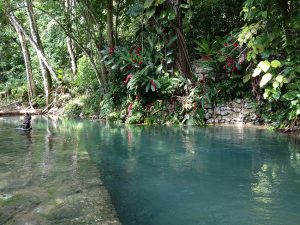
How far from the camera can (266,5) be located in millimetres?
5539

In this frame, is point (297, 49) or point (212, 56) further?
point (212, 56)

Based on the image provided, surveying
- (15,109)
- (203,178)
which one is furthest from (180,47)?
(15,109)

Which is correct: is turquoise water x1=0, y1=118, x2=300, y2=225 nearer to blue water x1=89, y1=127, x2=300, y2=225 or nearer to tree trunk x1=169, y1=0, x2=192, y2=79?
blue water x1=89, y1=127, x2=300, y2=225

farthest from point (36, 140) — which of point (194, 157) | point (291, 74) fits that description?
point (291, 74)

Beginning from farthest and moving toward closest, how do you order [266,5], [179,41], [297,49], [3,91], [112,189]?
[3,91]
[179,41]
[297,49]
[266,5]
[112,189]

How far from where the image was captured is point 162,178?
568cm

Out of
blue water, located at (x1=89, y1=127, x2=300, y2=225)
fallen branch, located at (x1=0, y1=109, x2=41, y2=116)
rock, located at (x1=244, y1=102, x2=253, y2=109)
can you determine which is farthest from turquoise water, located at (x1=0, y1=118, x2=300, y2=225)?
fallen branch, located at (x1=0, y1=109, x2=41, y2=116)

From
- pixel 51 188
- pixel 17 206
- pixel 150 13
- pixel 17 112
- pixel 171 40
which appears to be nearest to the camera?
pixel 17 206

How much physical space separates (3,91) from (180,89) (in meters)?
14.1

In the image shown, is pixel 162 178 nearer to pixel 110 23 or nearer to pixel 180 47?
pixel 180 47

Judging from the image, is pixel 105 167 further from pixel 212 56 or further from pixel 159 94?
pixel 212 56

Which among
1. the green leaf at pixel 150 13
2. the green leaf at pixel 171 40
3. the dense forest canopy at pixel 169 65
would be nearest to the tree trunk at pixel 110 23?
the dense forest canopy at pixel 169 65

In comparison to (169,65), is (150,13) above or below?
above

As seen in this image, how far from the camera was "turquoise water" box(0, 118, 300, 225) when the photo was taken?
4129 millimetres
